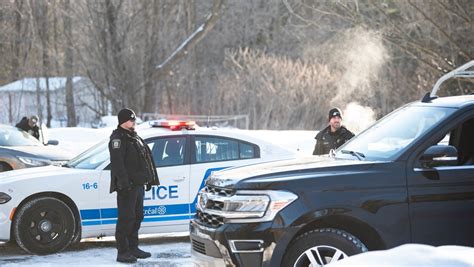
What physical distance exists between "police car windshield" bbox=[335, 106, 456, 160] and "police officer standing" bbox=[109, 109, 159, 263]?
252 cm

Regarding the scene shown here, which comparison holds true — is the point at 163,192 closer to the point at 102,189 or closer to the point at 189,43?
the point at 102,189

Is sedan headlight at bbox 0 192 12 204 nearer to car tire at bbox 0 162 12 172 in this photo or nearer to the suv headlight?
car tire at bbox 0 162 12 172

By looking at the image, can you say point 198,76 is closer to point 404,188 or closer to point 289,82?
point 289,82

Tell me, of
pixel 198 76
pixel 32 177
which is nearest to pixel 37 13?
pixel 198 76

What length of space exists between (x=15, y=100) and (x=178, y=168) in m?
33.7

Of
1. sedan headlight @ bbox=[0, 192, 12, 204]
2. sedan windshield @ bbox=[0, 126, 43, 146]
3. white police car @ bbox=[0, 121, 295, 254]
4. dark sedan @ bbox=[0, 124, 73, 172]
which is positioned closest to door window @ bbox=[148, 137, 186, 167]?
white police car @ bbox=[0, 121, 295, 254]

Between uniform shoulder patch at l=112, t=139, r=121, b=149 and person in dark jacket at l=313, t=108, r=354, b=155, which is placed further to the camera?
person in dark jacket at l=313, t=108, r=354, b=155

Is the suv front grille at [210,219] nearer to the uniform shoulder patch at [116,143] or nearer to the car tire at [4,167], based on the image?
the uniform shoulder patch at [116,143]

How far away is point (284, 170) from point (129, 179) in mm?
2774

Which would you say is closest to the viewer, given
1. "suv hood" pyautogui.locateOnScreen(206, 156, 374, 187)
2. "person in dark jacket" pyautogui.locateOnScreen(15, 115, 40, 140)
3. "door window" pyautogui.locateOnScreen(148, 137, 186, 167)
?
"suv hood" pyautogui.locateOnScreen(206, 156, 374, 187)

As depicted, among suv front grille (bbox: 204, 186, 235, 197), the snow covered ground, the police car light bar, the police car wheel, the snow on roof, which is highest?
the snow on roof

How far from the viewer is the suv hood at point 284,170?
5516mm

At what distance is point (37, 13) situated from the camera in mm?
40406

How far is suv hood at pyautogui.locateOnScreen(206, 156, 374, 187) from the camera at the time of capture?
5.52m
